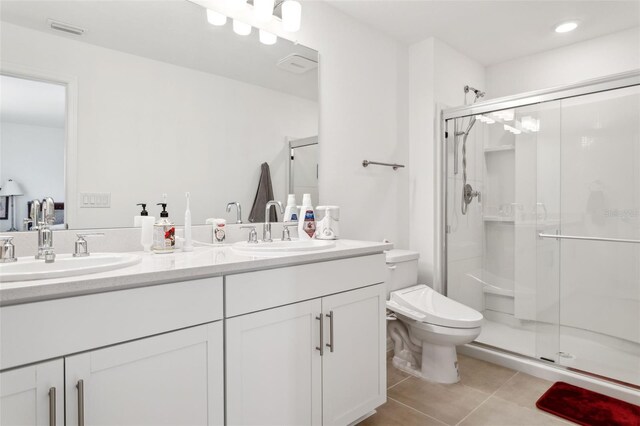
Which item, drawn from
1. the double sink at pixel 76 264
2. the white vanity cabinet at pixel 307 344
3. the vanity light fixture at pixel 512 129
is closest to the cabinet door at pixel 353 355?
the white vanity cabinet at pixel 307 344

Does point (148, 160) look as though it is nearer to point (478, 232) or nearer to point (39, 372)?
point (39, 372)

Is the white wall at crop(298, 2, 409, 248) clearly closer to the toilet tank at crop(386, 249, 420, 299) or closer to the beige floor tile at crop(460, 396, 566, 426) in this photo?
the toilet tank at crop(386, 249, 420, 299)

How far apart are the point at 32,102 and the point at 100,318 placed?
0.88m

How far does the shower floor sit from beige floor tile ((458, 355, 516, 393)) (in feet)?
0.53

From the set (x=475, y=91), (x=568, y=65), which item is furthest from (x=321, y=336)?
(x=568, y=65)

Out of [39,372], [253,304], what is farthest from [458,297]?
[39,372]

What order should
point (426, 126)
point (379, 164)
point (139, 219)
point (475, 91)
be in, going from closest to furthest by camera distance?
point (139, 219)
point (379, 164)
point (426, 126)
point (475, 91)

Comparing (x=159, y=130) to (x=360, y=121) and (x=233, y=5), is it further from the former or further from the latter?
(x=360, y=121)

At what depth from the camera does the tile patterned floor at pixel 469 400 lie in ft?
5.80

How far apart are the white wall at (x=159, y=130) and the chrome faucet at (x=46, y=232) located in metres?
0.14

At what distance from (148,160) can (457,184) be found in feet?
6.89

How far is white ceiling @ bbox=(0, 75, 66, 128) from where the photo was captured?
4.06 feet

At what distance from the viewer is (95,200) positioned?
1422 mm

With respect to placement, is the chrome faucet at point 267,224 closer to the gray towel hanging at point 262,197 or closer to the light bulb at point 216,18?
the gray towel hanging at point 262,197
